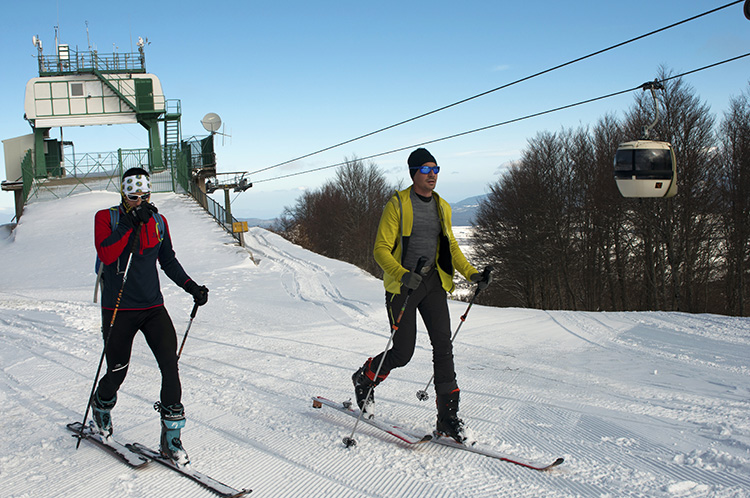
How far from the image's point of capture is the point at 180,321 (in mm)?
10727

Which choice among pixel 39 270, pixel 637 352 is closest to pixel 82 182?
pixel 39 270

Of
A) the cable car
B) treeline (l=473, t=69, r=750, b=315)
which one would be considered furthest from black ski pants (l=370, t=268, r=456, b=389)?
treeline (l=473, t=69, r=750, b=315)

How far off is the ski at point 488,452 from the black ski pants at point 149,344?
1812mm

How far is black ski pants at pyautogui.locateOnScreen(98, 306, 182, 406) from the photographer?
11.9 ft

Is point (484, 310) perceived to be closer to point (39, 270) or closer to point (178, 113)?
point (39, 270)

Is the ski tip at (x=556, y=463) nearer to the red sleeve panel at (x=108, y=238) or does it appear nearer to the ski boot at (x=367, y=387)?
the ski boot at (x=367, y=387)

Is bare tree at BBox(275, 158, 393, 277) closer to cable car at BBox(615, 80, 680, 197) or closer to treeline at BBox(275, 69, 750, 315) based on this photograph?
treeline at BBox(275, 69, 750, 315)

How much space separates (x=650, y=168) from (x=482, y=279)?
316 inches

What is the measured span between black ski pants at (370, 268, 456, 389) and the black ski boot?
0.24 feet

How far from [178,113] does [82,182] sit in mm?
5920

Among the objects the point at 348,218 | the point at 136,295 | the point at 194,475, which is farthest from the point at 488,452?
the point at 348,218

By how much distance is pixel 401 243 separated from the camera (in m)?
4.07

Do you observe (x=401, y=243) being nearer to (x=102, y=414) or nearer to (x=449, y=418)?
(x=449, y=418)

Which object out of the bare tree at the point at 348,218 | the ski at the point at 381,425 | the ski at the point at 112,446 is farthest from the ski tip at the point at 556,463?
the bare tree at the point at 348,218
